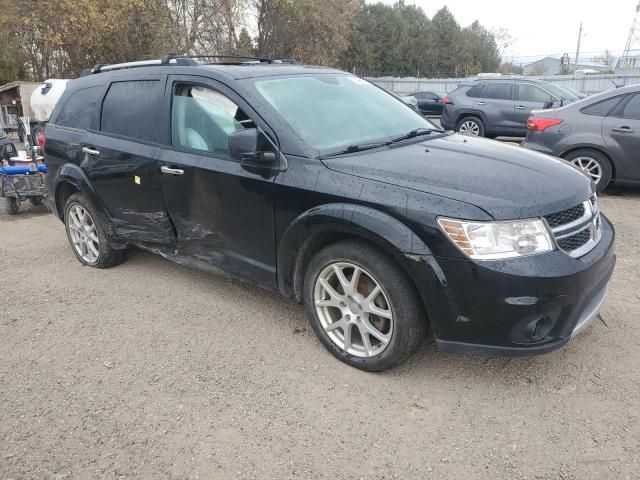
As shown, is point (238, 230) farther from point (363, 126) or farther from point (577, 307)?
point (577, 307)

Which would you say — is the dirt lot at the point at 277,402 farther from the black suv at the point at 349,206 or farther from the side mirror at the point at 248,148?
the side mirror at the point at 248,148

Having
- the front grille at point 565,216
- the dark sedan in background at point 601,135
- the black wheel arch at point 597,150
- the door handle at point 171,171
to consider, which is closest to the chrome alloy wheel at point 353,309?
the front grille at point 565,216

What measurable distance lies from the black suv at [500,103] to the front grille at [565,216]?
9.62m

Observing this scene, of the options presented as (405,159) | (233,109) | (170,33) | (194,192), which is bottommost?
(194,192)

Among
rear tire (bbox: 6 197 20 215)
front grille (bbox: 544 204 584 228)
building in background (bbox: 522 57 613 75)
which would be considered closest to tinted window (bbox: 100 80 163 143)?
front grille (bbox: 544 204 584 228)

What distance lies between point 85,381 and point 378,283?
1.85 m

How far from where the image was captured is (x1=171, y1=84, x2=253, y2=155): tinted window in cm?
353

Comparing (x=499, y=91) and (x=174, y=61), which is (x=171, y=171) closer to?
(x=174, y=61)

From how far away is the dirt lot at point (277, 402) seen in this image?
Answer: 2.45m

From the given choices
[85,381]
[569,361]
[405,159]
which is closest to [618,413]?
[569,361]

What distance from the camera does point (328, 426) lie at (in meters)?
2.69

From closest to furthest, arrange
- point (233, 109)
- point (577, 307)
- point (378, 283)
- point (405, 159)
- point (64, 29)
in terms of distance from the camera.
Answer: point (577, 307) < point (378, 283) < point (405, 159) < point (233, 109) < point (64, 29)

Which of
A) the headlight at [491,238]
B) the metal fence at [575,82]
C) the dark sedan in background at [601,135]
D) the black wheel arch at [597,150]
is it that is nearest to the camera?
the headlight at [491,238]

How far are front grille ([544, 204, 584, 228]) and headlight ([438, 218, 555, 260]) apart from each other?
18 cm
